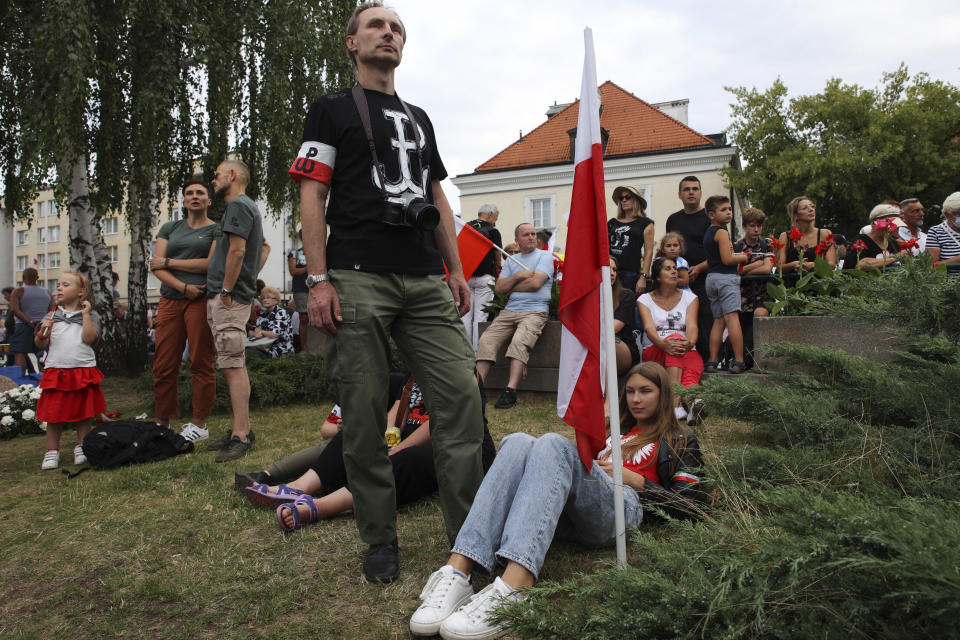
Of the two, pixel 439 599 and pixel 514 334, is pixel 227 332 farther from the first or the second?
pixel 439 599

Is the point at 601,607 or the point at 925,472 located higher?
the point at 925,472

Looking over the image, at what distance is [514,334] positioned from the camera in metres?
6.78

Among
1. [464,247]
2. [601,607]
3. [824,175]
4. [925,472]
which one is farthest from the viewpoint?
[824,175]

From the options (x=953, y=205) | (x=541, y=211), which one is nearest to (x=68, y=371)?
(x=953, y=205)

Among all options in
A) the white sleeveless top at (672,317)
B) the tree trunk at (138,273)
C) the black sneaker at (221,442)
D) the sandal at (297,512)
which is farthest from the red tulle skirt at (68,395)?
the tree trunk at (138,273)

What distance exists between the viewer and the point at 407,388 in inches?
159

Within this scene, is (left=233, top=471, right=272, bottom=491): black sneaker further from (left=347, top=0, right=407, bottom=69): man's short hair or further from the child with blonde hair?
the child with blonde hair

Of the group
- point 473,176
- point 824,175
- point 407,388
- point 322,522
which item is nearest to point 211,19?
point 407,388

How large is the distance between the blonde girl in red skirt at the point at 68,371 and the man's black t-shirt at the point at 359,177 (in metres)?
3.44

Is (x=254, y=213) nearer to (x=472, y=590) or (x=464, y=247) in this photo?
(x=464, y=247)

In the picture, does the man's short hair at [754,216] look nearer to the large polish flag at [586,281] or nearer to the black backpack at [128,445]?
the large polish flag at [586,281]

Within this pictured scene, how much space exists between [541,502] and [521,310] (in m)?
4.52

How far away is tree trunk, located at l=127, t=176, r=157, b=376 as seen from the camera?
10531mm

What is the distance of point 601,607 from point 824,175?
89.4ft
